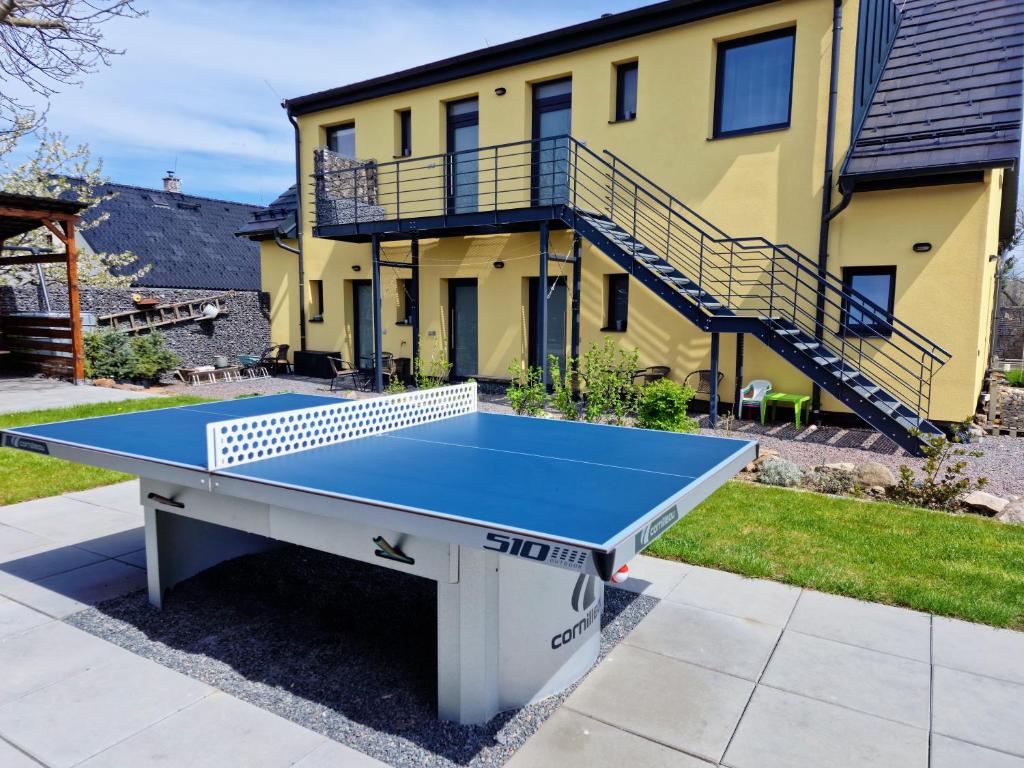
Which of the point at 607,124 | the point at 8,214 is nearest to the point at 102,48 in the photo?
the point at 8,214

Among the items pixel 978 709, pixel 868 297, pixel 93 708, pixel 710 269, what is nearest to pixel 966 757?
pixel 978 709

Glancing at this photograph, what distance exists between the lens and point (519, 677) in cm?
338

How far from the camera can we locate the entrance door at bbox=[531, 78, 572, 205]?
43.3 feet

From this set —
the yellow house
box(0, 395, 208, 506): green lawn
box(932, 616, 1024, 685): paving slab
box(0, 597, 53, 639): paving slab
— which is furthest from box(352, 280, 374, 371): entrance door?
box(932, 616, 1024, 685): paving slab

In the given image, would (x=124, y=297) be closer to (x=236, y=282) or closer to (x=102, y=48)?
(x=102, y=48)

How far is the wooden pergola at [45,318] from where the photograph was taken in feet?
46.0

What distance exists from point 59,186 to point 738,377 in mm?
22492

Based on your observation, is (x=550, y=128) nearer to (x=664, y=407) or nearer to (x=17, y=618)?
(x=664, y=407)

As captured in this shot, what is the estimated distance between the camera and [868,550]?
5398 mm

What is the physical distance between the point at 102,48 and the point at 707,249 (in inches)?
489

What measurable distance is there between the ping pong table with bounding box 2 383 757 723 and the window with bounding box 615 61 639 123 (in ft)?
32.4

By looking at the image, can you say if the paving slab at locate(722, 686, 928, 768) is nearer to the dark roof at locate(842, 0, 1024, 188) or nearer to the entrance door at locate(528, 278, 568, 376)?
the dark roof at locate(842, 0, 1024, 188)

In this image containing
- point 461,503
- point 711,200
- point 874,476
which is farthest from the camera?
point 711,200

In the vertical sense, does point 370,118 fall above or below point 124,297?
above
